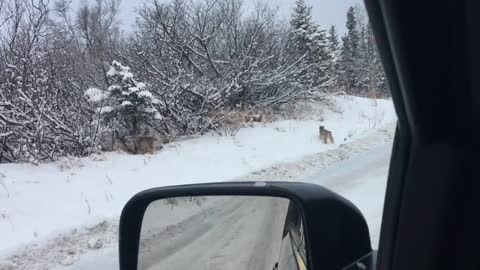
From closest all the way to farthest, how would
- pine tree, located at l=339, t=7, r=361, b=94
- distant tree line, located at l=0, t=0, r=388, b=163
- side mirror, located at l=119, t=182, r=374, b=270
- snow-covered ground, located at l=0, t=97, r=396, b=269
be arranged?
side mirror, located at l=119, t=182, r=374, b=270 → pine tree, located at l=339, t=7, r=361, b=94 → snow-covered ground, located at l=0, t=97, r=396, b=269 → distant tree line, located at l=0, t=0, r=388, b=163

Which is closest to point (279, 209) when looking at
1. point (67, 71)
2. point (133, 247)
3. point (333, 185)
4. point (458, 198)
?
point (133, 247)

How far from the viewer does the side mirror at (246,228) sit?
1094 millimetres

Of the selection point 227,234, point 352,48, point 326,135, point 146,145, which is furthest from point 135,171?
point 227,234

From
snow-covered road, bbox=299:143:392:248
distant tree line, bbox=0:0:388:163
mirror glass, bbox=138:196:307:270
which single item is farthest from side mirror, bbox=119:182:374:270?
distant tree line, bbox=0:0:388:163

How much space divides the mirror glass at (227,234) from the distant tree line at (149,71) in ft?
25.9

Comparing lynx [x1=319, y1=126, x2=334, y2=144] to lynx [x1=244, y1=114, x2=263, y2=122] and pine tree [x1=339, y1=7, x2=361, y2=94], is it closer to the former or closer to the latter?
lynx [x1=244, y1=114, x2=263, y2=122]

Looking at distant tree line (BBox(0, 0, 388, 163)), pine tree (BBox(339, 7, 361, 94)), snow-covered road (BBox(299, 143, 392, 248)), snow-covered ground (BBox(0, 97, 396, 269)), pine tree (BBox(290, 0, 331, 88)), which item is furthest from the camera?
pine tree (BBox(290, 0, 331, 88))

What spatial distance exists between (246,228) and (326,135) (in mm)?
10015

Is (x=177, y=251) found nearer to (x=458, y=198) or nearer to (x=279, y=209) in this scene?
(x=279, y=209)

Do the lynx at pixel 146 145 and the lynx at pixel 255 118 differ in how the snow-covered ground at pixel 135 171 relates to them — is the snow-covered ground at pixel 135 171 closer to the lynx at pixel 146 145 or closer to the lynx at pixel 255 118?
the lynx at pixel 146 145

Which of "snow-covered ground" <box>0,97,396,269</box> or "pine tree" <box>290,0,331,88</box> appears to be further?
"pine tree" <box>290,0,331,88</box>

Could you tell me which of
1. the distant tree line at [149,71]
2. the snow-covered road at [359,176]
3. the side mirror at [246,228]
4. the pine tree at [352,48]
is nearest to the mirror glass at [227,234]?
the side mirror at [246,228]

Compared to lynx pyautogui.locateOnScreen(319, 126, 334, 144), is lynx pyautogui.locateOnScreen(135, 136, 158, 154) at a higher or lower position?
lower

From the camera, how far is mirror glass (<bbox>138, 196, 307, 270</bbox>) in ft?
5.06
